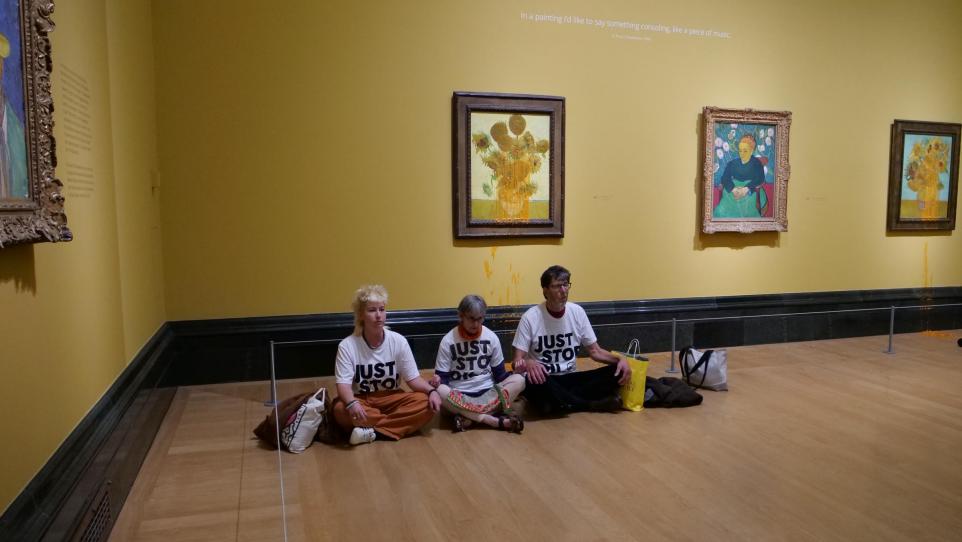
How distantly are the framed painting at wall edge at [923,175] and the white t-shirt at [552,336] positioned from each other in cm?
657

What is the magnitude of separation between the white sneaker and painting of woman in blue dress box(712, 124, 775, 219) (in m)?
5.91

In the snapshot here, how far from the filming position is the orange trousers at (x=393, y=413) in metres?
5.84

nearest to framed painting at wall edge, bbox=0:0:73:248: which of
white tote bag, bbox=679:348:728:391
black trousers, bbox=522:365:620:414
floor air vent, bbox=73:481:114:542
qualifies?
floor air vent, bbox=73:481:114:542

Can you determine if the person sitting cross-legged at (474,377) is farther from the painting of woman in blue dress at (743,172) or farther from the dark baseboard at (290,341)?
the painting of woman in blue dress at (743,172)

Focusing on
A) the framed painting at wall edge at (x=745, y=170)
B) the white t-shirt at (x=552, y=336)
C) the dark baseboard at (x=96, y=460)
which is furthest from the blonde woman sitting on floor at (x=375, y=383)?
the framed painting at wall edge at (x=745, y=170)

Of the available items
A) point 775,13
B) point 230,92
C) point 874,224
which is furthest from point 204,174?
point 874,224

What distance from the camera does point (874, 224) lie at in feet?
34.6

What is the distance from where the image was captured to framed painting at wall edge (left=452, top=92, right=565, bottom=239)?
8344 mm

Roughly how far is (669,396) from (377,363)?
9.58 feet

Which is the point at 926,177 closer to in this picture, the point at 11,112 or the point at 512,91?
the point at 512,91

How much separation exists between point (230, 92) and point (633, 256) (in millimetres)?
5359

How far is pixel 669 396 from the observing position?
6852 millimetres

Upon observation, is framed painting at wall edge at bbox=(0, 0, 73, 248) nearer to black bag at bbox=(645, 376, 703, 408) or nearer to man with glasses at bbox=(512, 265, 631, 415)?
man with glasses at bbox=(512, 265, 631, 415)

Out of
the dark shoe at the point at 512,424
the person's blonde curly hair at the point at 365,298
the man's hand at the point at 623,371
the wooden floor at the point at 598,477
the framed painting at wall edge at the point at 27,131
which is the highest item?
the framed painting at wall edge at the point at 27,131
